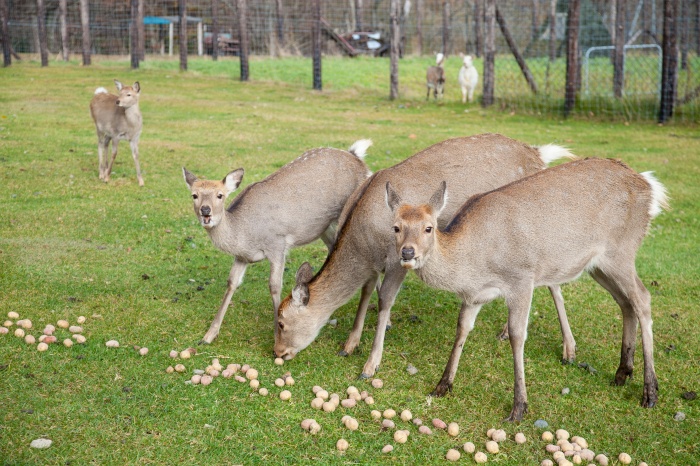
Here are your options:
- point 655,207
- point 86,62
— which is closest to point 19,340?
point 655,207

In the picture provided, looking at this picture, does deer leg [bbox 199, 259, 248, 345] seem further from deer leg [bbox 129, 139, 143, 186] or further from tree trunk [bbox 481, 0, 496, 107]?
tree trunk [bbox 481, 0, 496, 107]

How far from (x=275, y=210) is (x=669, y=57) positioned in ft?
41.5

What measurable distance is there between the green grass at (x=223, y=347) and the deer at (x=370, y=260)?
0.23 meters

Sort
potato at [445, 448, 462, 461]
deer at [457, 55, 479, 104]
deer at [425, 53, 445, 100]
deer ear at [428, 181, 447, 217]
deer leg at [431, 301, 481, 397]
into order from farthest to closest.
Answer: deer at [425, 53, 445, 100], deer at [457, 55, 479, 104], deer leg at [431, 301, 481, 397], deer ear at [428, 181, 447, 217], potato at [445, 448, 462, 461]

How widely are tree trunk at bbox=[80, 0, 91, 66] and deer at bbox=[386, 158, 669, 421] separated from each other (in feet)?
78.5

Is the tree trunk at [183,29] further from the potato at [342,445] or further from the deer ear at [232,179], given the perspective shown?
the potato at [342,445]

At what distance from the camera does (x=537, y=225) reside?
535 cm

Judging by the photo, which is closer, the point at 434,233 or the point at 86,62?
the point at 434,233

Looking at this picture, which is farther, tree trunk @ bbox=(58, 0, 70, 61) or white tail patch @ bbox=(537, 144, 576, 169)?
tree trunk @ bbox=(58, 0, 70, 61)

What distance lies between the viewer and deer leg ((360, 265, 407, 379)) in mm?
5703

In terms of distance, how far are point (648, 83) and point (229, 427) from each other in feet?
62.8

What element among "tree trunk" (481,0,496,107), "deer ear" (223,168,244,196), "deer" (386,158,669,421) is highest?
"tree trunk" (481,0,496,107)

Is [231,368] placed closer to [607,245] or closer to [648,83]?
[607,245]

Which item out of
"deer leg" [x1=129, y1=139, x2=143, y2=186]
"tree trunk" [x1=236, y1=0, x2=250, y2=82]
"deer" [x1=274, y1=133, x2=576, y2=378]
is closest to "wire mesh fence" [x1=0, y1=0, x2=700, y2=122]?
"tree trunk" [x1=236, y1=0, x2=250, y2=82]
